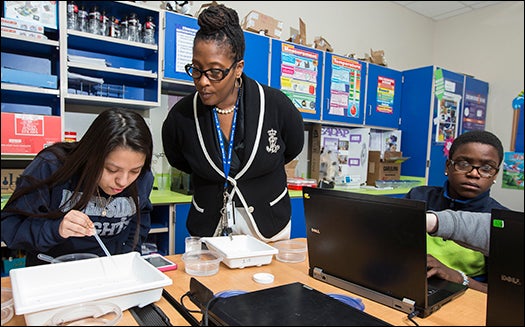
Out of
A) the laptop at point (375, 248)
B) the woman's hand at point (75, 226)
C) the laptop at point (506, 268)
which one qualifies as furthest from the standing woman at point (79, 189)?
the laptop at point (506, 268)

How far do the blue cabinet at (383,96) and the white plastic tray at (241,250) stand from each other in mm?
2660

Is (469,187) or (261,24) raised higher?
(261,24)

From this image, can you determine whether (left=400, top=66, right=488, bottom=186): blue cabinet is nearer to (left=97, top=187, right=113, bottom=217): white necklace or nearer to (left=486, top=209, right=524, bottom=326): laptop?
(left=486, top=209, right=524, bottom=326): laptop

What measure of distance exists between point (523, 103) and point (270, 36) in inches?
112

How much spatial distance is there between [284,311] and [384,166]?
3067 mm

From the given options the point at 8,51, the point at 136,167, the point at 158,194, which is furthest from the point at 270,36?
the point at 136,167

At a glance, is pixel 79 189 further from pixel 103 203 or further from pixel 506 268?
pixel 506 268

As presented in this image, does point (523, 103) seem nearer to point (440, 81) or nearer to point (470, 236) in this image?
point (440, 81)

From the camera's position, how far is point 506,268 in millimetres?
695

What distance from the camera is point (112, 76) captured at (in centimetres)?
247

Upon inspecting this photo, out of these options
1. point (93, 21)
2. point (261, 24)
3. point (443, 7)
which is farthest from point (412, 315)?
point (443, 7)

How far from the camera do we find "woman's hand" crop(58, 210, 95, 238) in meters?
0.95

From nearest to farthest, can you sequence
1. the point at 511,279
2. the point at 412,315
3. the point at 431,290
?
1. the point at 511,279
2. the point at 412,315
3. the point at 431,290

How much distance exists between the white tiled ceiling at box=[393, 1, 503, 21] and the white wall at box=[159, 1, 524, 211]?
0.20ft
